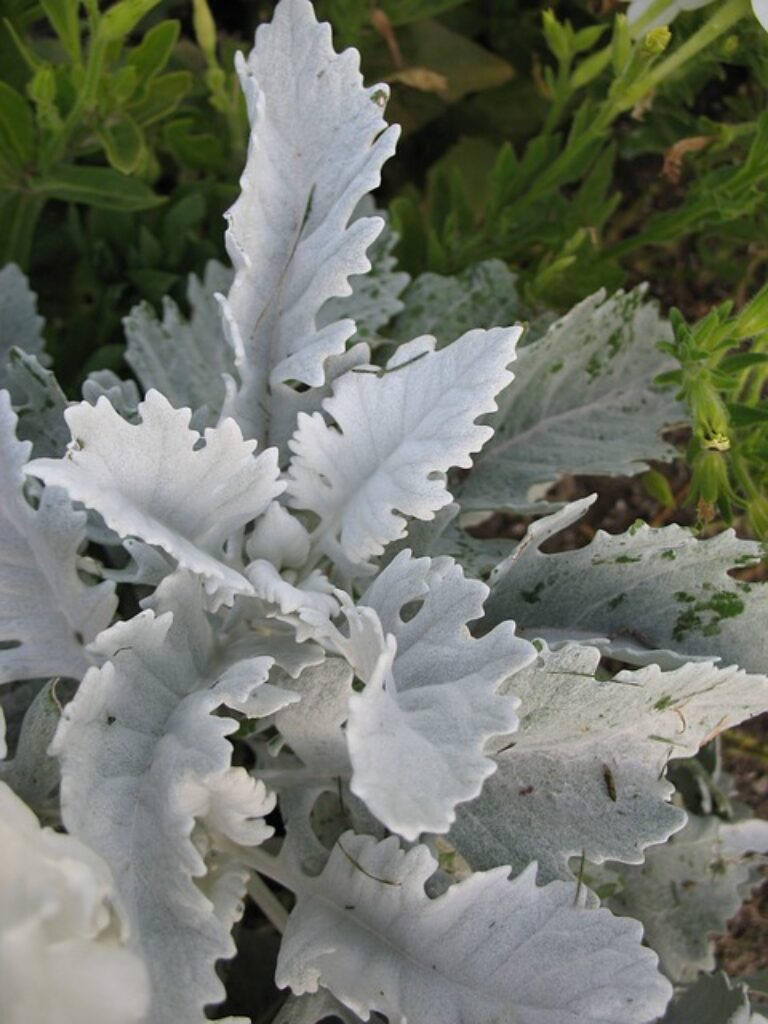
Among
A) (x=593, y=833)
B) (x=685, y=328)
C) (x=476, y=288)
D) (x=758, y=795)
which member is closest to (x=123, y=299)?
(x=476, y=288)

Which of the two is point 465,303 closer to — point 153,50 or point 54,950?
point 153,50

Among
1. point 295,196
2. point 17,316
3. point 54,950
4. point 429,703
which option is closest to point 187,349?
point 17,316

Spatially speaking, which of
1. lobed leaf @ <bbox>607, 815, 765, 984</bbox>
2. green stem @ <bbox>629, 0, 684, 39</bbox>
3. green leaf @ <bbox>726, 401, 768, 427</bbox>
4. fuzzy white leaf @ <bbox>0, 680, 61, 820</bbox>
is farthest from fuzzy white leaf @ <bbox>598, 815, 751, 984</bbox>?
green stem @ <bbox>629, 0, 684, 39</bbox>

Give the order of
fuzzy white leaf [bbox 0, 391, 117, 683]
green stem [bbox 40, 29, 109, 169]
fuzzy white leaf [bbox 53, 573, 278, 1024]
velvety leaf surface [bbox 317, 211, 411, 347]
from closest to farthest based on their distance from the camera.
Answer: fuzzy white leaf [bbox 53, 573, 278, 1024] → fuzzy white leaf [bbox 0, 391, 117, 683] → green stem [bbox 40, 29, 109, 169] → velvety leaf surface [bbox 317, 211, 411, 347]

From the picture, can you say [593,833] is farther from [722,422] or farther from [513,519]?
[513,519]

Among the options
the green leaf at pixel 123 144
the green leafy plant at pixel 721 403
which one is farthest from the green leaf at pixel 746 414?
the green leaf at pixel 123 144

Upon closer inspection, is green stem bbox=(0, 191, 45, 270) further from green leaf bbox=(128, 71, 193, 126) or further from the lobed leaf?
the lobed leaf
